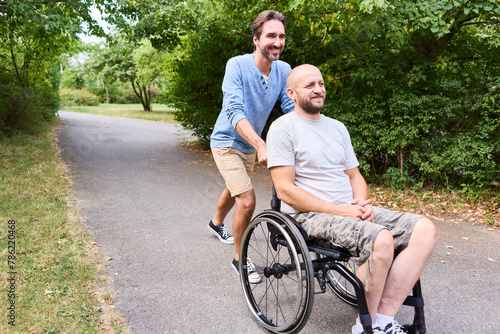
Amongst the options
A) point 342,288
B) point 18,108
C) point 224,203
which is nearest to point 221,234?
point 224,203

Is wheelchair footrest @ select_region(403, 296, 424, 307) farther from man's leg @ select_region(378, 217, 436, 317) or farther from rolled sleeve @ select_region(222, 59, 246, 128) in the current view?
rolled sleeve @ select_region(222, 59, 246, 128)

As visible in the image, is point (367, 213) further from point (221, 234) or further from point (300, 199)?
point (221, 234)

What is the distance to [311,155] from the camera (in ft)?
8.63

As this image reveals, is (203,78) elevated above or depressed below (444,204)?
above

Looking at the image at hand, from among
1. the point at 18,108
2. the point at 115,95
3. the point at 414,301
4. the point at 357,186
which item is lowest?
the point at 115,95

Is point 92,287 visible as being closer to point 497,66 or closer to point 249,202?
point 249,202

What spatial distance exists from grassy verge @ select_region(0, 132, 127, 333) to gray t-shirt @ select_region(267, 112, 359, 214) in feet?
4.97

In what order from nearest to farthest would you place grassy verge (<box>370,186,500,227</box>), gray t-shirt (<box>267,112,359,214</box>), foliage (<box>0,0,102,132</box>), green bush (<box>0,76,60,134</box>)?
gray t-shirt (<box>267,112,359,214</box>) → grassy verge (<box>370,186,500,227</box>) → foliage (<box>0,0,102,132</box>) → green bush (<box>0,76,60,134</box>)

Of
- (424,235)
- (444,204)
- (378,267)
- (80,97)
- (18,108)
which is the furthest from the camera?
(80,97)

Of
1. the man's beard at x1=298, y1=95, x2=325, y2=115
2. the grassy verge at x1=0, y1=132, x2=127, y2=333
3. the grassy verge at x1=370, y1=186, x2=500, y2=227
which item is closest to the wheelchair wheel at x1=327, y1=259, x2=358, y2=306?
the man's beard at x1=298, y1=95, x2=325, y2=115

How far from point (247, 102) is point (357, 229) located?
1463mm

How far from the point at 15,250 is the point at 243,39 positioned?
6668 mm

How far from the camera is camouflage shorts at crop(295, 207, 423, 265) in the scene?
2.19m

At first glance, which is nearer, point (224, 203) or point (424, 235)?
point (424, 235)
